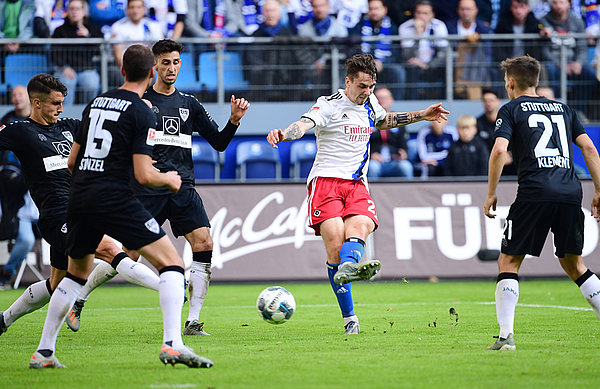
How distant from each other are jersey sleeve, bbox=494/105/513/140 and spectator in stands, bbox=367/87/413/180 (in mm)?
8575

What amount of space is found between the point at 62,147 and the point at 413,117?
338cm

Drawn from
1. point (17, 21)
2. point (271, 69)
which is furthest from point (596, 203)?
point (17, 21)

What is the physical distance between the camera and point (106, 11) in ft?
58.0

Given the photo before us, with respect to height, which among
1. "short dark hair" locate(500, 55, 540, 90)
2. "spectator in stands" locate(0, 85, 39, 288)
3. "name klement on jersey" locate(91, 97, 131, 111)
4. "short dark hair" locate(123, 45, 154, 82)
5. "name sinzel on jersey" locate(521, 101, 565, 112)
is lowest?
"spectator in stands" locate(0, 85, 39, 288)

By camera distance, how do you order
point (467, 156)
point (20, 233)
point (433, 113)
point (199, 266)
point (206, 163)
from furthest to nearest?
point (206, 163) → point (467, 156) → point (20, 233) → point (199, 266) → point (433, 113)

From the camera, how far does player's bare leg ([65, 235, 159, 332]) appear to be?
7844mm

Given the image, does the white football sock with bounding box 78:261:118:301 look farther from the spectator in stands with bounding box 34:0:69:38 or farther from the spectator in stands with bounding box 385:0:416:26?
the spectator in stands with bounding box 385:0:416:26

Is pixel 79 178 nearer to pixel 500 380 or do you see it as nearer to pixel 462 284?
pixel 500 380

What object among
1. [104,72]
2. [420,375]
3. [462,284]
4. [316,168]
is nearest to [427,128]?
[462,284]

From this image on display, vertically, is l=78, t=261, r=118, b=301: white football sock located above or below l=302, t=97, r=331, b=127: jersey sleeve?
below

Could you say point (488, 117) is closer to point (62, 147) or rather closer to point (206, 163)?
point (206, 163)

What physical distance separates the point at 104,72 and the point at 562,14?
909 cm

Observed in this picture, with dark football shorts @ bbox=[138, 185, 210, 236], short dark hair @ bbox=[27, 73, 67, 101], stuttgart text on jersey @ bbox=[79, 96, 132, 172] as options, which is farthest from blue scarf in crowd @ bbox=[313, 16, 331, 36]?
stuttgart text on jersey @ bbox=[79, 96, 132, 172]

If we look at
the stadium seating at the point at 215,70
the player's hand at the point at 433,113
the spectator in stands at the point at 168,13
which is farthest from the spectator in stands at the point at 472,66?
the player's hand at the point at 433,113
